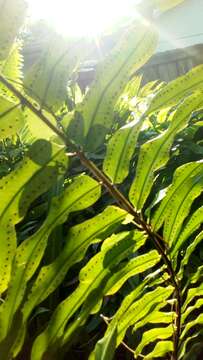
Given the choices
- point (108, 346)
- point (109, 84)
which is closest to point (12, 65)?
point (109, 84)

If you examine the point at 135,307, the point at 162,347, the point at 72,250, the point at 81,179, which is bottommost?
the point at 162,347

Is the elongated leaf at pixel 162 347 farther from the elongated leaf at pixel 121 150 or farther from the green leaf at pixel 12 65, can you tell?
the green leaf at pixel 12 65

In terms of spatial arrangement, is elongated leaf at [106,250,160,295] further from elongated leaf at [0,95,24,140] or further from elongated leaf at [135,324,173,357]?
elongated leaf at [0,95,24,140]

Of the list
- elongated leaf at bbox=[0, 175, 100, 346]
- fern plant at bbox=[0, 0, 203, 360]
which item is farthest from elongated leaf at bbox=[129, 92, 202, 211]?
elongated leaf at bbox=[0, 175, 100, 346]

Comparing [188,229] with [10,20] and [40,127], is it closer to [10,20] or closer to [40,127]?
[40,127]

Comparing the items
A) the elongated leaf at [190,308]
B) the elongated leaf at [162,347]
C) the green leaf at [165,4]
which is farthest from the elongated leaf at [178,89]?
the elongated leaf at [162,347]

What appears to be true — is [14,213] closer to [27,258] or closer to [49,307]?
[27,258]
